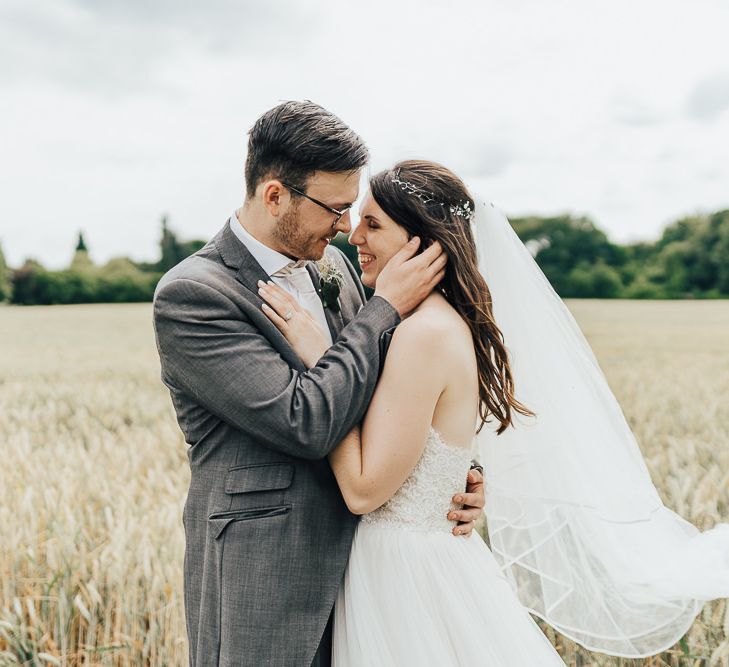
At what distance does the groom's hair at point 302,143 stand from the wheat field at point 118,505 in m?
2.25

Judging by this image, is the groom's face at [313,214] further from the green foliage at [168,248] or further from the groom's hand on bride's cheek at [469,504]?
the green foliage at [168,248]

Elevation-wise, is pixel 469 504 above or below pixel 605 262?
below

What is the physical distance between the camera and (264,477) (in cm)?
270

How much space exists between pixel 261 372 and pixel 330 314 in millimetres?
758

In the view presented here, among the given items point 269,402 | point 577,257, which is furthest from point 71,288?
point 269,402

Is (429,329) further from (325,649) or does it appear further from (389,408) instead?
(325,649)

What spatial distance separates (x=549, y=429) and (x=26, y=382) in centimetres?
918

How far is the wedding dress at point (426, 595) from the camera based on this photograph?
2848 millimetres

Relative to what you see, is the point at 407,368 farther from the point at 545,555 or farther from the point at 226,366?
the point at 545,555

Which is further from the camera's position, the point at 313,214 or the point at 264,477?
the point at 313,214

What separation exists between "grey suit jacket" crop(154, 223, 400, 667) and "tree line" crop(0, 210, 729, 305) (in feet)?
159

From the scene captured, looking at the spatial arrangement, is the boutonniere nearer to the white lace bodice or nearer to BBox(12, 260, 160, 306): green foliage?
the white lace bodice

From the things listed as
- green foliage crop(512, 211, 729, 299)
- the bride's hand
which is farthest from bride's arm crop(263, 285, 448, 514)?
green foliage crop(512, 211, 729, 299)

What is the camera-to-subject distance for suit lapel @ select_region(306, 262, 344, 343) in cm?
324
